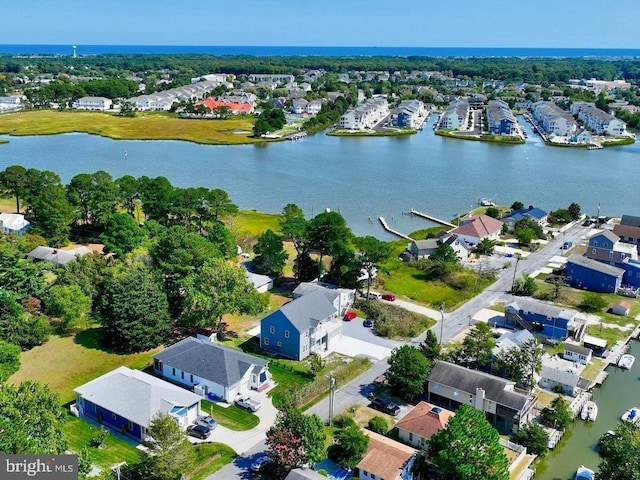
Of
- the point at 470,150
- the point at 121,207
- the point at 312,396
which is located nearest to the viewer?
the point at 312,396

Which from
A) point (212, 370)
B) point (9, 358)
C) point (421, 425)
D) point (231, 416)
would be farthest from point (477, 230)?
point (9, 358)

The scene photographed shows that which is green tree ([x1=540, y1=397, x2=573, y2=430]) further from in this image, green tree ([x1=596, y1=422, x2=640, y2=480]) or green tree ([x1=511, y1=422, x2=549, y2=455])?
green tree ([x1=596, y1=422, x2=640, y2=480])

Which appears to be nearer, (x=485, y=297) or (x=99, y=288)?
(x=99, y=288)

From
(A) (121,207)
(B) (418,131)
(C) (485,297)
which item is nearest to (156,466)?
(C) (485,297)

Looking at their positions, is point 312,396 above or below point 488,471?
below

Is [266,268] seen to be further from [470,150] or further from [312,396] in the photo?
[470,150]

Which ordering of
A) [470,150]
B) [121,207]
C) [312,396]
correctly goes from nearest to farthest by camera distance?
A: [312,396] → [121,207] → [470,150]

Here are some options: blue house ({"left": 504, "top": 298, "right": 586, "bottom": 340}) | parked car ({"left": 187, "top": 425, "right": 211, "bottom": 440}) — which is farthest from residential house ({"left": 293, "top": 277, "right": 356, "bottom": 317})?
parked car ({"left": 187, "top": 425, "right": 211, "bottom": 440})
